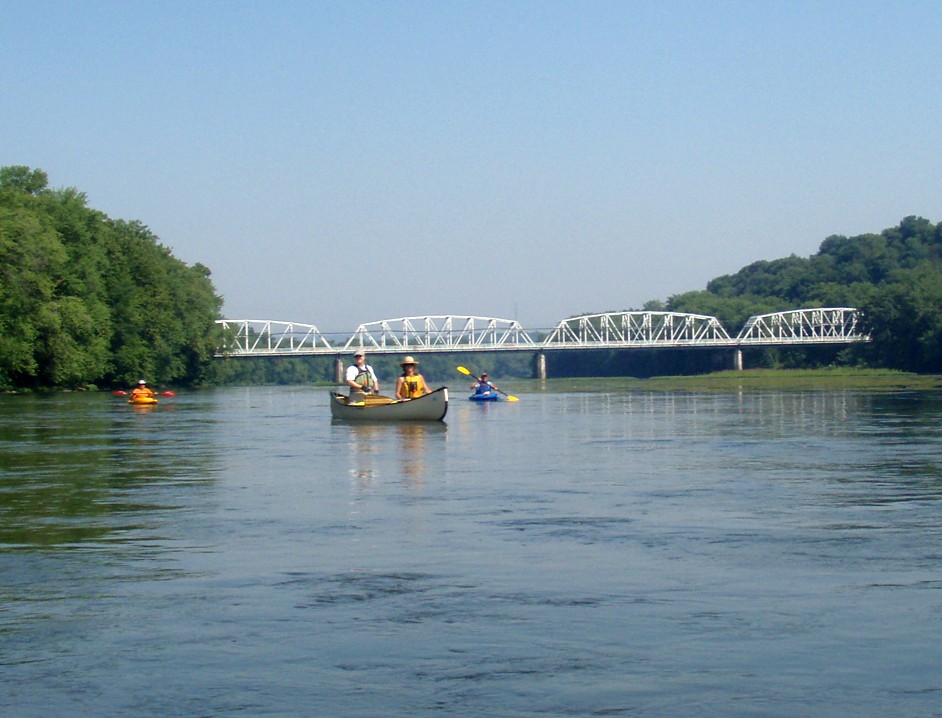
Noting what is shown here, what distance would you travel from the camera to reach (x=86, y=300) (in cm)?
9344

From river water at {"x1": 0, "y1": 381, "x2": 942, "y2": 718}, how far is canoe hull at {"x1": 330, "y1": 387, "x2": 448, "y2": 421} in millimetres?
16002

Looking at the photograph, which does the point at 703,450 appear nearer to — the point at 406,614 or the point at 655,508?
the point at 655,508

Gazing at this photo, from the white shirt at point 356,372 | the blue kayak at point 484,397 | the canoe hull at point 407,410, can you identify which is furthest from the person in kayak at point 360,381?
the blue kayak at point 484,397

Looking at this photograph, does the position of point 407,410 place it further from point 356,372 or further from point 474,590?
point 474,590

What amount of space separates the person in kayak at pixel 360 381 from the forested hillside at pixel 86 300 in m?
37.0

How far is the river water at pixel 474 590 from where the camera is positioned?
8953 mm

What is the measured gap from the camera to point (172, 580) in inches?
506

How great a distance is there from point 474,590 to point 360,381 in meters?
34.3

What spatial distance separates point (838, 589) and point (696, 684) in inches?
137

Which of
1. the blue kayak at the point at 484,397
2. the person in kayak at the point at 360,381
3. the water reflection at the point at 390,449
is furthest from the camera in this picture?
the blue kayak at the point at 484,397

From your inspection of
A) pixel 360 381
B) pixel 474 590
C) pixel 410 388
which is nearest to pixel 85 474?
pixel 474 590

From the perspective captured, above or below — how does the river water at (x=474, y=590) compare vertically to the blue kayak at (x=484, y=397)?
below

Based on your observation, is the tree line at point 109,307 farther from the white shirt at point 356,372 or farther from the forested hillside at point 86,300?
the white shirt at point 356,372

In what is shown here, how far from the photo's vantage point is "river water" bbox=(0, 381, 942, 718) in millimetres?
8953
